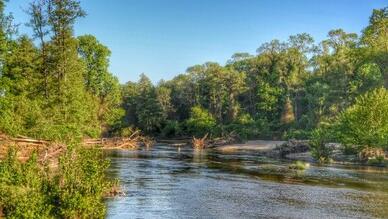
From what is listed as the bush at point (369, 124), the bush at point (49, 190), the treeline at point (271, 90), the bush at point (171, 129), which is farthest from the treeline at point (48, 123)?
the bush at point (171, 129)

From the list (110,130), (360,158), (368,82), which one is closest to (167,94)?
(110,130)

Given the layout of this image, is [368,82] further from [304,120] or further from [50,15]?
[50,15]

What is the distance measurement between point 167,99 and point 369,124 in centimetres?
7787

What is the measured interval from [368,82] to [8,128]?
83.6 meters

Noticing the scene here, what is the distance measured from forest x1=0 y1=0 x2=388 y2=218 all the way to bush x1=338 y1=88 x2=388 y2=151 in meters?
0.15

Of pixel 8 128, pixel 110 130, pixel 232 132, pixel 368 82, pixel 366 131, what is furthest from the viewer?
pixel 110 130

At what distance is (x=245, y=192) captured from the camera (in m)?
38.3

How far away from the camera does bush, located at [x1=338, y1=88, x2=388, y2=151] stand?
228 ft

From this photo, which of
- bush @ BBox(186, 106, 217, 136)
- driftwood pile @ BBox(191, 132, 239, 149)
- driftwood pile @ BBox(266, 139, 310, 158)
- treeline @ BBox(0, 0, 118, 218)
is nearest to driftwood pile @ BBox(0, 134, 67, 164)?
treeline @ BBox(0, 0, 118, 218)

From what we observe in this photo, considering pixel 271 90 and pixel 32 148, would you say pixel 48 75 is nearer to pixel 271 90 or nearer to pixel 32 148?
pixel 32 148

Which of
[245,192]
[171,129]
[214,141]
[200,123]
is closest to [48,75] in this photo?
[245,192]

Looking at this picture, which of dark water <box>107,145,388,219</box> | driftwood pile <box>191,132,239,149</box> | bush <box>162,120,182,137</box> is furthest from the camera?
bush <box>162,120,182,137</box>

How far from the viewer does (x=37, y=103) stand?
52.5m

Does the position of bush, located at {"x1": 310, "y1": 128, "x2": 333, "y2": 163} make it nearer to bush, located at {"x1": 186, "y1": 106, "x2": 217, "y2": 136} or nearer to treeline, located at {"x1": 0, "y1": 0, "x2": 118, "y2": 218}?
treeline, located at {"x1": 0, "y1": 0, "x2": 118, "y2": 218}
